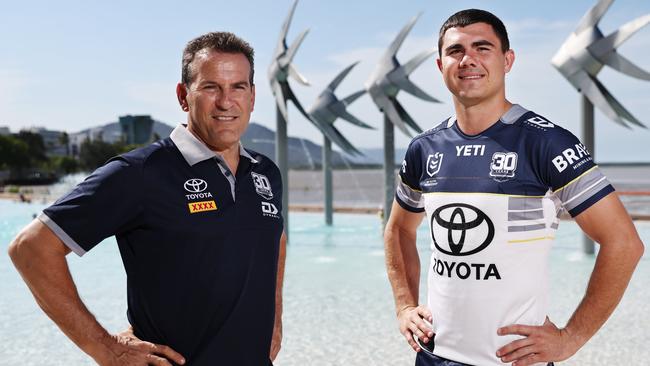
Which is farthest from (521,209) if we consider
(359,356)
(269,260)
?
(359,356)

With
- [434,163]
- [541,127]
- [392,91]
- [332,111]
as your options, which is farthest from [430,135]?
[332,111]

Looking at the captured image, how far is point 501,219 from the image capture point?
86.2 inches

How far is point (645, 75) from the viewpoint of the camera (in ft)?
33.4

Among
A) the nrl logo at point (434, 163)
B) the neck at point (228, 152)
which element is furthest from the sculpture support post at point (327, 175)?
the neck at point (228, 152)

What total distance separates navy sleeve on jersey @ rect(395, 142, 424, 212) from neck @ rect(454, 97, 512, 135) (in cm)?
26

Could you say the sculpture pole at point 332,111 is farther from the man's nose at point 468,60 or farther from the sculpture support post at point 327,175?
the man's nose at point 468,60

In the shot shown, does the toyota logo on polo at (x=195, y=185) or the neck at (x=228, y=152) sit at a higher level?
the neck at (x=228, y=152)

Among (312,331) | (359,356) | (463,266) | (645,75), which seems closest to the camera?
(463,266)

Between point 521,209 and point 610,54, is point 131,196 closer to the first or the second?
point 521,209

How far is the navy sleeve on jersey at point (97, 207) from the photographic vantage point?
6.27ft

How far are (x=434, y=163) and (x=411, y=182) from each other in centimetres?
26

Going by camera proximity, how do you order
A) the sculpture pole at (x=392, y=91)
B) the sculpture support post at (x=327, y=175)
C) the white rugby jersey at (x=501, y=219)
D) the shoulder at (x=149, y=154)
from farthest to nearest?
the sculpture support post at (x=327, y=175) < the sculpture pole at (x=392, y=91) < the white rugby jersey at (x=501, y=219) < the shoulder at (x=149, y=154)

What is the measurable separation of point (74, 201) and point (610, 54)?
34.3ft

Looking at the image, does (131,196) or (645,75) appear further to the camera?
(645,75)
